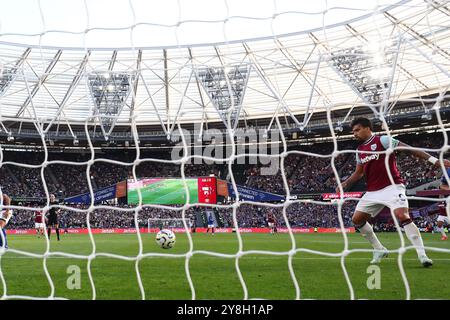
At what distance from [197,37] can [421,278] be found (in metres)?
22.1

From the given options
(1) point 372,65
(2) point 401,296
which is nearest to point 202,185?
(1) point 372,65

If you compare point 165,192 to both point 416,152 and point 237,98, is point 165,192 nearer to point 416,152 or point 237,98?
point 237,98

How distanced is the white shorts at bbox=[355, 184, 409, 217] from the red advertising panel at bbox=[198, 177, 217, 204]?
2385 cm

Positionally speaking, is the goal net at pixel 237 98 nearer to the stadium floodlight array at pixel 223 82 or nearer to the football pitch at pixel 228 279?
the stadium floodlight array at pixel 223 82

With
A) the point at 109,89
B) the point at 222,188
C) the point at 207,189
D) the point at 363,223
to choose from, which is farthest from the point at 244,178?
the point at 363,223

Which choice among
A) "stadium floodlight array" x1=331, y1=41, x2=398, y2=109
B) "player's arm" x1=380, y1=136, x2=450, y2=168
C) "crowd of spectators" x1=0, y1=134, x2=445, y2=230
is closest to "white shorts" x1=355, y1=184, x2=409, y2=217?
"player's arm" x1=380, y1=136, x2=450, y2=168

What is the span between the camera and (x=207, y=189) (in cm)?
3000

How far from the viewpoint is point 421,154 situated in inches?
206

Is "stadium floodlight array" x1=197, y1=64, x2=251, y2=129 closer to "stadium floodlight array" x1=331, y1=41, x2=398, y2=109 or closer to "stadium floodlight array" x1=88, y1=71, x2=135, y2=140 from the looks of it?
"stadium floodlight array" x1=88, y1=71, x2=135, y2=140

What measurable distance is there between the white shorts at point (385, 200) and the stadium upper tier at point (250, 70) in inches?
643

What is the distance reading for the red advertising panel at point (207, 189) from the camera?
98.0ft

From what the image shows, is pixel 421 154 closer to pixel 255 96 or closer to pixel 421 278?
pixel 421 278

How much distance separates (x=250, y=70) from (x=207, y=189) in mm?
8824

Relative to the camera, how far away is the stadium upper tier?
23.4m
